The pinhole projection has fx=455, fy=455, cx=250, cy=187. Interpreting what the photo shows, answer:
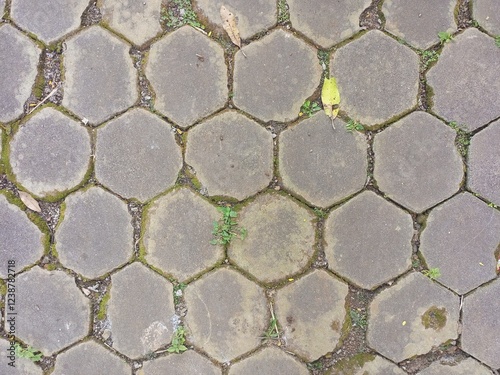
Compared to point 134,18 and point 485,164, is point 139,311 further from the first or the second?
point 485,164

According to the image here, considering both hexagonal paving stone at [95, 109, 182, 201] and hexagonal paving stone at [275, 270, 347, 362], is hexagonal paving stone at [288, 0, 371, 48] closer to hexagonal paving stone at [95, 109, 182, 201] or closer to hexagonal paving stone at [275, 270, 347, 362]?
hexagonal paving stone at [95, 109, 182, 201]

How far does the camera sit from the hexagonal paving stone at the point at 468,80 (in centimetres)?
194

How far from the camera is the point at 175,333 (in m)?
1.94

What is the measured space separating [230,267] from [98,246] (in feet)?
1.89

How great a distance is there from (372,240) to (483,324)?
0.58 metres

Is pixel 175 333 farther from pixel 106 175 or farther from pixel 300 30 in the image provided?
pixel 300 30

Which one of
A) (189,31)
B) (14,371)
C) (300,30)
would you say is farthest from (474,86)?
(14,371)

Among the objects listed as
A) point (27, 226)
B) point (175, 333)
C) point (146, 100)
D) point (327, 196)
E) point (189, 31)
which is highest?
point (189, 31)

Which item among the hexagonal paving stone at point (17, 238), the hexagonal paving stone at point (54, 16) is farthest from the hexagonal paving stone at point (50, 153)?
the hexagonal paving stone at point (54, 16)

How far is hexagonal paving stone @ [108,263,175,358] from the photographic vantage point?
194cm

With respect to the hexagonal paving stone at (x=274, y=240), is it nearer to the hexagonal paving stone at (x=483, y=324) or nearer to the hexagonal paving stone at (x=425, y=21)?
the hexagonal paving stone at (x=483, y=324)

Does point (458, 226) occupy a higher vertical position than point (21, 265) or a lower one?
lower

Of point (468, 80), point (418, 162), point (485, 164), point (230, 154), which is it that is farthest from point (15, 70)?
point (485, 164)

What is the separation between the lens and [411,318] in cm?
193
